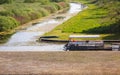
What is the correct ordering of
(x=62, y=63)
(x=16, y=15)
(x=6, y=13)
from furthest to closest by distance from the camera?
(x=16, y=15) < (x=6, y=13) < (x=62, y=63)

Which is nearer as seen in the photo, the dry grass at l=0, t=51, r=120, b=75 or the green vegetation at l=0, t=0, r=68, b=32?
the dry grass at l=0, t=51, r=120, b=75

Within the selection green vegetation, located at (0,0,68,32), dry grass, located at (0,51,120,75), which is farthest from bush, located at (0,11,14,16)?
Answer: dry grass, located at (0,51,120,75)

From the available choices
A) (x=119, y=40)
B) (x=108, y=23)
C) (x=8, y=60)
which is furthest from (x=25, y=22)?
(x=8, y=60)

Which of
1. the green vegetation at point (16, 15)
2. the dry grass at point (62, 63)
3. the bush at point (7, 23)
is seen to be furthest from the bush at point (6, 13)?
the dry grass at point (62, 63)

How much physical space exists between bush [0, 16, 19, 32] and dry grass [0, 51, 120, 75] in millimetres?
43685

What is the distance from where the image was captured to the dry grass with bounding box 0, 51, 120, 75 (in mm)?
12805

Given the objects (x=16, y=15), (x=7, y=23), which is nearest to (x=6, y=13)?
(x=16, y=15)

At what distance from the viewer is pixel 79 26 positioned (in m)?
56.0

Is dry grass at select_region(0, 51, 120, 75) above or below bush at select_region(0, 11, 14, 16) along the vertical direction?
above

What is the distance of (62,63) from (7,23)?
46.9 m

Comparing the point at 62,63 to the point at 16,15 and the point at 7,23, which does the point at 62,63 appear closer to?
the point at 7,23

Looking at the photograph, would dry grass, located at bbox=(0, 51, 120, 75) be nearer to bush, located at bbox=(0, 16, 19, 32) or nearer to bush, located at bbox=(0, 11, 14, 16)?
bush, located at bbox=(0, 16, 19, 32)

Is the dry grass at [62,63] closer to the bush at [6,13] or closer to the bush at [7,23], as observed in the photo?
the bush at [7,23]

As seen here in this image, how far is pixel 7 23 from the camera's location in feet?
195
